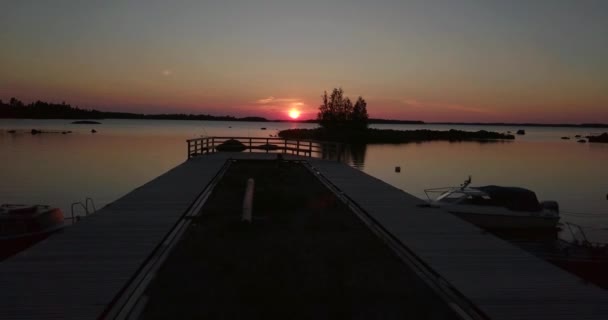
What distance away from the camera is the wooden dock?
6.40 meters

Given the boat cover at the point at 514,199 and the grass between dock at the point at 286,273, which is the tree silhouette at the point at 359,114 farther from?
the grass between dock at the point at 286,273

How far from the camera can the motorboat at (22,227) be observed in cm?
1499

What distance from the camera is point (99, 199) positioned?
3044 cm

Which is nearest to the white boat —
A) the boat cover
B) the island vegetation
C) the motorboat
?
the boat cover

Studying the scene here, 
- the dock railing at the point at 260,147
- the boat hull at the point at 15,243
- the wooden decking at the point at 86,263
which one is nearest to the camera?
the wooden decking at the point at 86,263

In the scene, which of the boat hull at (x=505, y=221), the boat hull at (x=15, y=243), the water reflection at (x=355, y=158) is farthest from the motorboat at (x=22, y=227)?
the water reflection at (x=355, y=158)

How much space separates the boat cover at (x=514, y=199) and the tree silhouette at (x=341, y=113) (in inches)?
3400

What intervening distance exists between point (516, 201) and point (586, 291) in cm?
1342

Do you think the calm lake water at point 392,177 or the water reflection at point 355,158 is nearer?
the calm lake water at point 392,177

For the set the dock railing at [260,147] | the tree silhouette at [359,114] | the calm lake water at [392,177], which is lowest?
the calm lake water at [392,177]

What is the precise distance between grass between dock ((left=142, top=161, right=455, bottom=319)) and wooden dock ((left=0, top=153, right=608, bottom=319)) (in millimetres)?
525

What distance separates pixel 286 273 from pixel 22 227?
12.2 m

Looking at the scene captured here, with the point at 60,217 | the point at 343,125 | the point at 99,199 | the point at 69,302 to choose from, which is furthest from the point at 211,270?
the point at 343,125

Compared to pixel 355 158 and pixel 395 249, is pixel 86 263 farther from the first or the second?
pixel 355 158
